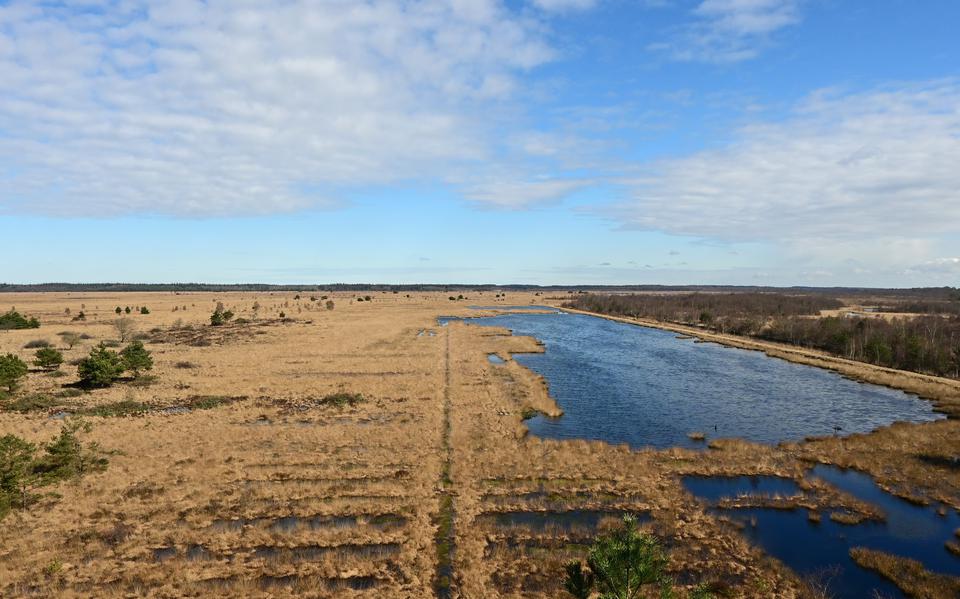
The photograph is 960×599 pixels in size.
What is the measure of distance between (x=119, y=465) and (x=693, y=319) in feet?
396

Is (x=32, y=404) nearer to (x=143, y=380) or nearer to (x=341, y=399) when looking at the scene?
(x=143, y=380)

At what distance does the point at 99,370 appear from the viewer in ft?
130

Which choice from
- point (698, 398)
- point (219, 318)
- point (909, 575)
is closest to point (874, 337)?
point (698, 398)

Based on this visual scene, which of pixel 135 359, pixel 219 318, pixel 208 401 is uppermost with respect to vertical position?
pixel 219 318

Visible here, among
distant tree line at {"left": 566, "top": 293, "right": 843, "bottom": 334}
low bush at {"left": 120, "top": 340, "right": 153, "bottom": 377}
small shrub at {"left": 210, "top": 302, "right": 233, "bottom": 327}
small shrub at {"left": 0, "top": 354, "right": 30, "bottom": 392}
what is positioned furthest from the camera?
distant tree line at {"left": 566, "top": 293, "right": 843, "bottom": 334}

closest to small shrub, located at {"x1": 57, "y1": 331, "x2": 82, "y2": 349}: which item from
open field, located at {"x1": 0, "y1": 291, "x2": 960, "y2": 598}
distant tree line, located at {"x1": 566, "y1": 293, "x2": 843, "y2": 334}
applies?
open field, located at {"x1": 0, "y1": 291, "x2": 960, "y2": 598}

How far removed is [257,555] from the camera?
17109mm

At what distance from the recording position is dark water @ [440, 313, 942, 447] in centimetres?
3366

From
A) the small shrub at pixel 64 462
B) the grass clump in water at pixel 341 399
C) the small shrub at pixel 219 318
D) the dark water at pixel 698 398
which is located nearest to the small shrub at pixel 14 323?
the small shrub at pixel 219 318

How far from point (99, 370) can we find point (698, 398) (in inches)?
1952

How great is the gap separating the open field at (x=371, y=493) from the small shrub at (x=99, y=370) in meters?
1.25

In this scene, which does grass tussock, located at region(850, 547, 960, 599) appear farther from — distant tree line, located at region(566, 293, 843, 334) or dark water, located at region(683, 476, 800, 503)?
distant tree line, located at region(566, 293, 843, 334)

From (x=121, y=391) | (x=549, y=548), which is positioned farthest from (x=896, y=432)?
(x=121, y=391)

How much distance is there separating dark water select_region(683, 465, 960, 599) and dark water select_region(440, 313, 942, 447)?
7317mm
